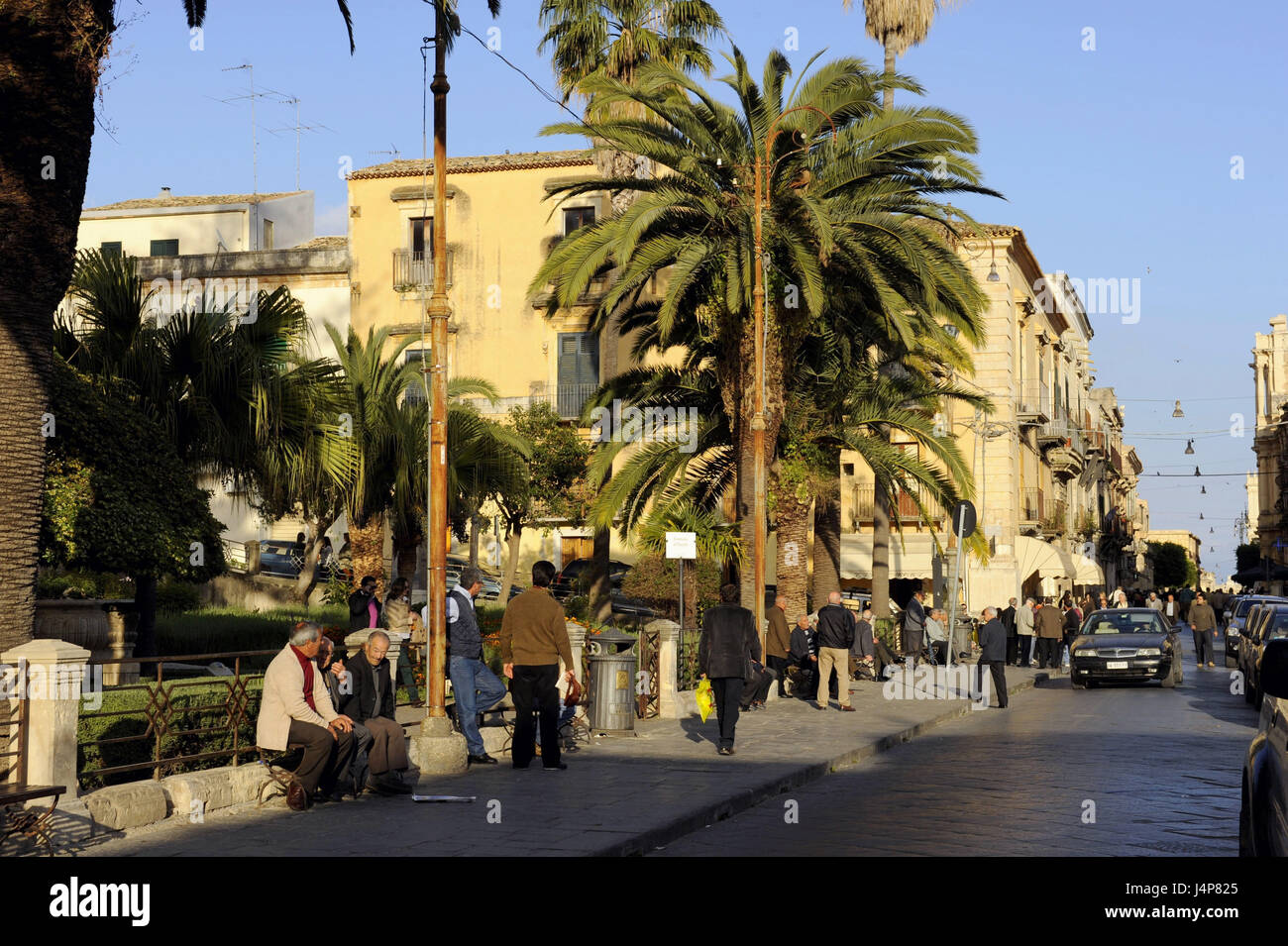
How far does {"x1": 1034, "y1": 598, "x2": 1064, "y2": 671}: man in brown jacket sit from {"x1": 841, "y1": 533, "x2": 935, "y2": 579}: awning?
272 inches

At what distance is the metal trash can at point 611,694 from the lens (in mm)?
16703

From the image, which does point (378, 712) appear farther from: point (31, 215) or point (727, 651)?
point (31, 215)

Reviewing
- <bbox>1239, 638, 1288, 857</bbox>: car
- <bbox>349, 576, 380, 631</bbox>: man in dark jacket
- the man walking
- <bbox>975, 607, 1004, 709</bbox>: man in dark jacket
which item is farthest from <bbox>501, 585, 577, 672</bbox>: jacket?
<bbox>975, 607, 1004, 709</bbox>: man in dark jacket

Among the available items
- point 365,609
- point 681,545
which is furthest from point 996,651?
point 365,609

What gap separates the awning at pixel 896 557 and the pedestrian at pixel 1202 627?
950 cm

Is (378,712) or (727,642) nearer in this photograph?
(378,712)

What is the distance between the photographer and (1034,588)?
55.8 metres

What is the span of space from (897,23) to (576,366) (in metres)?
14.1

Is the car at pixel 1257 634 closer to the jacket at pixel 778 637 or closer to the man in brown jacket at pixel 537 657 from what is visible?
the jacket at pixel 778 637

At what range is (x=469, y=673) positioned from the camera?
14.1 m

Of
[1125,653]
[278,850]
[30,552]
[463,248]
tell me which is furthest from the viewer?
[463,248]
